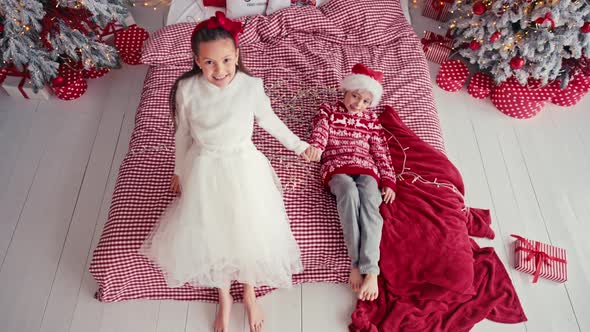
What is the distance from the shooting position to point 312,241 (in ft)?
5.23

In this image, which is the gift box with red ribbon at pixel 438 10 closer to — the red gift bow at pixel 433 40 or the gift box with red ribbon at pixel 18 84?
the red gift bow at pixel 433 40

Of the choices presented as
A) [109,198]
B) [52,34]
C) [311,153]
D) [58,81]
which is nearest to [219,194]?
[311,153]

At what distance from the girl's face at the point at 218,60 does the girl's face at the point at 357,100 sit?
65 cm

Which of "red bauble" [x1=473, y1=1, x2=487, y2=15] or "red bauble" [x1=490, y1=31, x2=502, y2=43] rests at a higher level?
"red bauble" [x1=473, y1=1, x2=487, y2=15]

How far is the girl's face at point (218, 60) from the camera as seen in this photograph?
1.18 metres

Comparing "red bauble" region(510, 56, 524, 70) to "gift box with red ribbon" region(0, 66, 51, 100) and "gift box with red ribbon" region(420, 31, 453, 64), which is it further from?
"gift box with red ribbon" region(0, 66, 51, 100)

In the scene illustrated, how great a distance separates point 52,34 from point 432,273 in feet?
6.43

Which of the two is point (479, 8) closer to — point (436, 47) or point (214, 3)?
point (436, 47)

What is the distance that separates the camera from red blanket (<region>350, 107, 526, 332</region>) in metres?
1.58

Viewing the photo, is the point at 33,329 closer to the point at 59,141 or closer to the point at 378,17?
the point at 59,141

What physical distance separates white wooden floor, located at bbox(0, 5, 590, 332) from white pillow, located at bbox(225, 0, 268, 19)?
629mm

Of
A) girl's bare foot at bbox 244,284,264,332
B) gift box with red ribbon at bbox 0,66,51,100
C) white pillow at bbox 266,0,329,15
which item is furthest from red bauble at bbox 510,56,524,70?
gift box with red ribbon at bbox 0,66,51,100

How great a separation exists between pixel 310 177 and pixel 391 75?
76 cm

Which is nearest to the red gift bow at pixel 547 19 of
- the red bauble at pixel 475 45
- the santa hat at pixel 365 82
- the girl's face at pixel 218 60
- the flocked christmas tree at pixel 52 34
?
the red bauble at pixel 475 45
